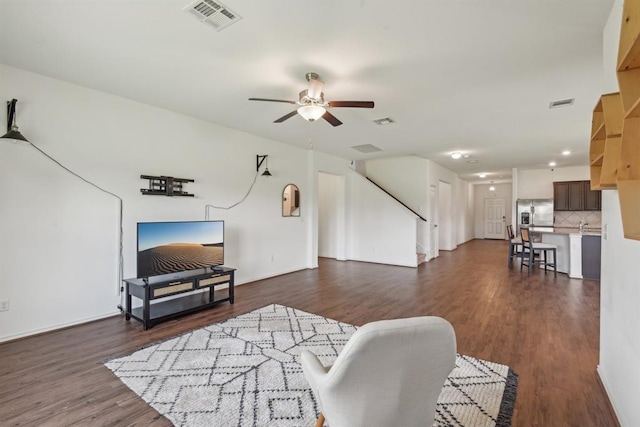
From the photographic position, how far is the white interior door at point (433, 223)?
8.36 meters

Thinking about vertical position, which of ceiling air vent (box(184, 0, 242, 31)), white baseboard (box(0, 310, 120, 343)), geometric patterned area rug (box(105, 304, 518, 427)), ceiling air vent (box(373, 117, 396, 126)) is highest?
ceiling air vent (box(373, 117, 396, 126))

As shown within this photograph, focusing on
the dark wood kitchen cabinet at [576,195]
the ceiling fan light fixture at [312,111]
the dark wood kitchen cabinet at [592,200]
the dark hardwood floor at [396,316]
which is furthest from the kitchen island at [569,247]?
the ceiling fan light fixture at [312,111]

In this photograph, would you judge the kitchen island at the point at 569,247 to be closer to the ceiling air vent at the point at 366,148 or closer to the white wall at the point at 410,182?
the white wall at the point at 410,182

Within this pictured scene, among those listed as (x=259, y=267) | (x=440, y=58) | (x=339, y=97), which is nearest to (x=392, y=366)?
(x=440, y=58)

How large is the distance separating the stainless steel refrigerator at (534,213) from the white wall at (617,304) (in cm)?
791

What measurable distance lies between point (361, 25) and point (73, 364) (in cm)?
377

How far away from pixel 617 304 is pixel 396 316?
7.17ft

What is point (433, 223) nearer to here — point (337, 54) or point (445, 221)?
point (445, 221)

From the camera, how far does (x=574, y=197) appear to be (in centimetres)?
889

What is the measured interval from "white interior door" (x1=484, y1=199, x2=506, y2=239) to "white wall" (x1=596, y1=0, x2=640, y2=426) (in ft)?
40.2

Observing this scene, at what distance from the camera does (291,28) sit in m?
2.37

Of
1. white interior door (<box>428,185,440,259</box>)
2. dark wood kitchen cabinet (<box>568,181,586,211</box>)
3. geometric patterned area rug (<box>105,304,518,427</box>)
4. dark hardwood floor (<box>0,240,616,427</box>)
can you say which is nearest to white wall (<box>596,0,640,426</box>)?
dark hardwood floor (<box>0,240,616,427</box>)

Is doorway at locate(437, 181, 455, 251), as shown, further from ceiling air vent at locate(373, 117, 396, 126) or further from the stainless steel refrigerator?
ceiling air vent at locate(373, 117, 396, 126)

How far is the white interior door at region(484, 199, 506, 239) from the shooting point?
1330 centimetres
